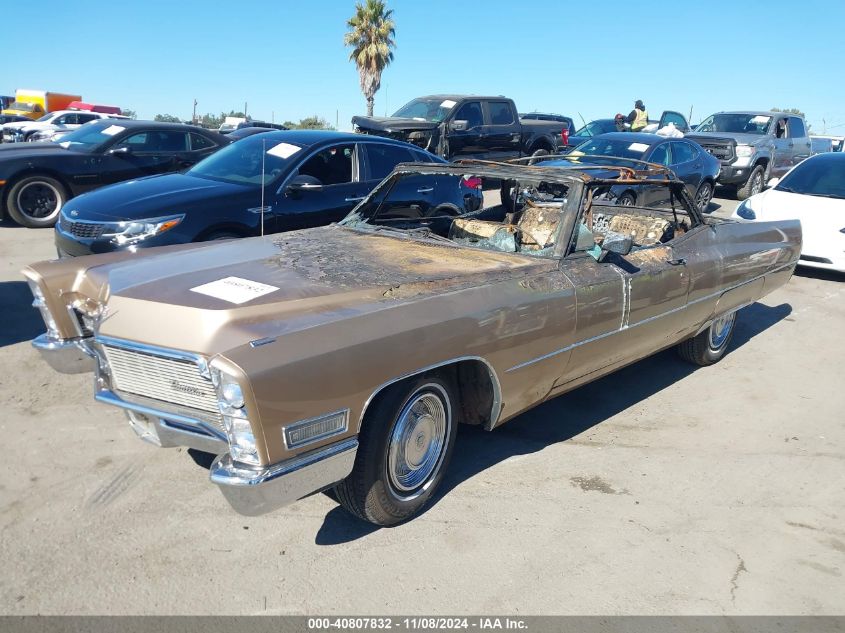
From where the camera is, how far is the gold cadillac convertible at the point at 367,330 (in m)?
2.44

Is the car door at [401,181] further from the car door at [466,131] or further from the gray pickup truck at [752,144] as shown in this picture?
the gray pickup truck at [752,144]

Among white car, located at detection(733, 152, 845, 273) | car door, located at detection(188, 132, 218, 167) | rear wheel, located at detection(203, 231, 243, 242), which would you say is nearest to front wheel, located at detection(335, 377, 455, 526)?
rear wheel, located at detection(203, 231, 243, 242)

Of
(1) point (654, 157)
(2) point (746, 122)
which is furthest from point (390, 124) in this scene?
(2) point (746, 122)

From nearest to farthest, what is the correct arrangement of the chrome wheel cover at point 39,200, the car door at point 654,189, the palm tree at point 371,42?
the chrome wheel cover at point 39,200
the car door at point 654,189
the palm tree at point 371,42

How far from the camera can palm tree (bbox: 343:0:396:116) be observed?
30.3m

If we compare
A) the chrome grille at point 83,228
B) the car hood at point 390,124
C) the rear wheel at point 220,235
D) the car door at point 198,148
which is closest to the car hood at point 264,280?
the rear wheel at point 220,235

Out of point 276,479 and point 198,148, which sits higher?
point 198,148

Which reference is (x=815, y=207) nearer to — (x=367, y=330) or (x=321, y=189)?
(x=321, y=189)

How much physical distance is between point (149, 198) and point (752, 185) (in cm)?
1264

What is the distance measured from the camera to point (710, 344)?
17.3 feet

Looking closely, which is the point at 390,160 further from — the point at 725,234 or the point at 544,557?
the point at 544,557

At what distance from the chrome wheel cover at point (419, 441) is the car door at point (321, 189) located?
11.0ft

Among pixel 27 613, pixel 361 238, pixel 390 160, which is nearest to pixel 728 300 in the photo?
pixel 361 238

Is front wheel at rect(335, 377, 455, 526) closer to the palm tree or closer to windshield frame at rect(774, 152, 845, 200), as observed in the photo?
windshield frame at rect(774, 152, 845, 200)
